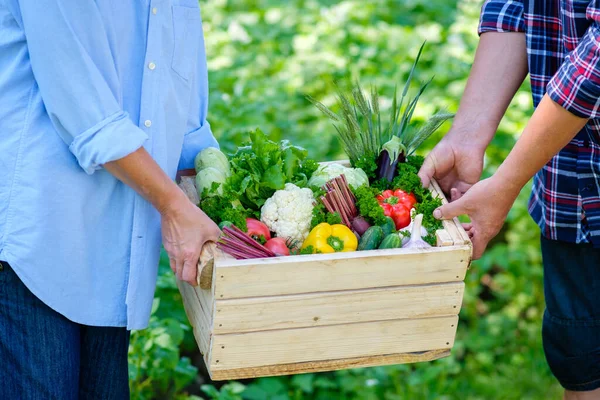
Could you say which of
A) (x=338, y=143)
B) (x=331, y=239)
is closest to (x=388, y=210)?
(x=331, y=239)

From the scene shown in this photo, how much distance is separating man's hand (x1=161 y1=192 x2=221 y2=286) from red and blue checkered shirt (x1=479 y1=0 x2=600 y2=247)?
96cm

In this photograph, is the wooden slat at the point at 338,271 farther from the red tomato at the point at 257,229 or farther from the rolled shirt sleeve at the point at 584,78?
the rolled shirt sleeve at the point at 584,78

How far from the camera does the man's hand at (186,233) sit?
6.43 feet

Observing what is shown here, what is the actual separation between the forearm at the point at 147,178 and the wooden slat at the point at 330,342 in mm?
370

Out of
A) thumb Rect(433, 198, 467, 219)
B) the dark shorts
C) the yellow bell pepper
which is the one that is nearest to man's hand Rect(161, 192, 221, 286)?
the yellow bell pepper

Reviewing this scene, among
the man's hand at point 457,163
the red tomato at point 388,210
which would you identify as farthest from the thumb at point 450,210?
the man's hand at point 457,163

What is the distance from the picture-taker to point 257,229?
6.94 ft

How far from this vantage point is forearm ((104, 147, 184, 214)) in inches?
72.1

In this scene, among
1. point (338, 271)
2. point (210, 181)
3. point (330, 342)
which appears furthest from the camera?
point (210, 181)

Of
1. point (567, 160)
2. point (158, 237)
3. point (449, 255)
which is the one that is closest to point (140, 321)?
point (158, 237)

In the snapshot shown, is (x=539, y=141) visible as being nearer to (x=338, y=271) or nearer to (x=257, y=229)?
(x=338, y=271)

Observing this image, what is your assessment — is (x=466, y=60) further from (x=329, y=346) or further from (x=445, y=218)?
(x=329, y=346)

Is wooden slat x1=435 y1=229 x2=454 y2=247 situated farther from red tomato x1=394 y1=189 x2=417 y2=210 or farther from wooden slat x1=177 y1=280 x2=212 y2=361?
wooden slat x1=177 y1=280 x2=212 y2=361

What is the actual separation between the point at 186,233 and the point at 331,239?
38cm
